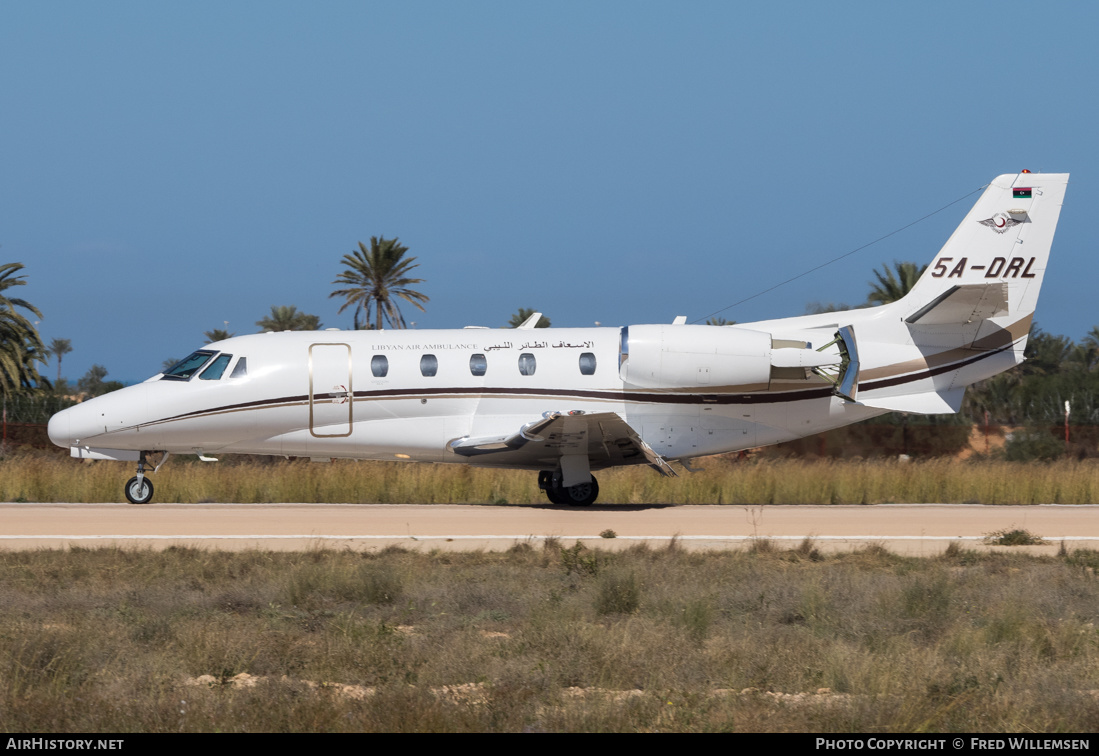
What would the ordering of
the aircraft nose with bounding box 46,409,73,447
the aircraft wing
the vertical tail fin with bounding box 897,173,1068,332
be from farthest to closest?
1. the vertical tail fin with bounding box 897,173,1068,332
2. the aircraft nose with bounding box 46,409,73,447
3. the aircraft wing

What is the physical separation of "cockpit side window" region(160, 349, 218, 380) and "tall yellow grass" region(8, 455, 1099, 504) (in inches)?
107

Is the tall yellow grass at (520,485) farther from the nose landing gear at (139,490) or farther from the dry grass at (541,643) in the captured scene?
the dry grass at (541,643)

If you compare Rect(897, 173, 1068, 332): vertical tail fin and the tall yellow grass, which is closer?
Rect(897, 173, 1068, 332): vertical tail fin

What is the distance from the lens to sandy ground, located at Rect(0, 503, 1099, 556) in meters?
13.3

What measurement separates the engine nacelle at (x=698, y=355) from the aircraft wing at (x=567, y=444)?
1.22 metres

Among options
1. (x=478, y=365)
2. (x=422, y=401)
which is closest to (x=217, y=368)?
(x=422, y=401)

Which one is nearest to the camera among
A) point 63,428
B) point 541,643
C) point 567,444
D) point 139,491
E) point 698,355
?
point 541,643

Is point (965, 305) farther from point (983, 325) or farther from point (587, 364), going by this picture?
point (587, 364)

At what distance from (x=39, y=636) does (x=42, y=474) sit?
14.3 m

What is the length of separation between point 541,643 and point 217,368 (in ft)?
38.1

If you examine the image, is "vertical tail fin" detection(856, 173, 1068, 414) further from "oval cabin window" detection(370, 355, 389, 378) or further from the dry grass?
"oval cabin window" detection(370, 355, 389, 378)

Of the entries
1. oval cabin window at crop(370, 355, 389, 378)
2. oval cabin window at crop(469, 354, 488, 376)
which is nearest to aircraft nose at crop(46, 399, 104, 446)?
oval cabin window at crop(370, 355, 389, 378)

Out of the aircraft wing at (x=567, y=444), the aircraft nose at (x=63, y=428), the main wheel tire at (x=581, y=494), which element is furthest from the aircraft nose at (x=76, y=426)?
the main wheel tire at (x=581, y=494)

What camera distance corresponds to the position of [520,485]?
20.5 m
